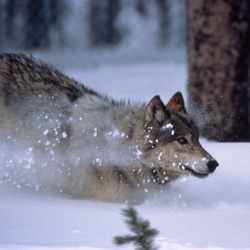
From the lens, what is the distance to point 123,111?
7324 mm

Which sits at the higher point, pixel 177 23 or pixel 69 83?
pixel 177 23

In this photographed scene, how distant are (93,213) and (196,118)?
262cm

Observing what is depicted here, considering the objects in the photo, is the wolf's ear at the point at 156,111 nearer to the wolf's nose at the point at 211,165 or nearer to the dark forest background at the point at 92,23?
the wolf's nose at the point at 211,165

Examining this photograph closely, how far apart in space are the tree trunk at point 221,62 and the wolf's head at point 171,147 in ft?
10.0

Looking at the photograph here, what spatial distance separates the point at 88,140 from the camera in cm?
711

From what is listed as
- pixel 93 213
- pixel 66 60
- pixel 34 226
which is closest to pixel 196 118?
pixel 93 213

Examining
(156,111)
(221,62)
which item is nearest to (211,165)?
(156,111)

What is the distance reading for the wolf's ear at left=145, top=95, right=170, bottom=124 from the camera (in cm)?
699

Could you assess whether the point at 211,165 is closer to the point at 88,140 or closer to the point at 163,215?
the point at 163,215

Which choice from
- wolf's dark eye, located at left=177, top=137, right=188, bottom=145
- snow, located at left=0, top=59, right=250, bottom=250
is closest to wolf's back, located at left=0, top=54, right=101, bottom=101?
snow, located at left=0, top=59, right=250, bottom=250

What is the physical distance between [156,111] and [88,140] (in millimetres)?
568

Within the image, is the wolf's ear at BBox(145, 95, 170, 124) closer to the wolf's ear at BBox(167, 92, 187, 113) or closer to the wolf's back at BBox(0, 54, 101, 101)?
the wolf's ear at BBox(167, 92, 187, 113)

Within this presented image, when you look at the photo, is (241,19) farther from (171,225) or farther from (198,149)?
(171,225)

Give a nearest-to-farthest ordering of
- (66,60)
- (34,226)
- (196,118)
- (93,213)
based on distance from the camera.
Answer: (34,226) < (93,213) < (196,118) < (66,60)
